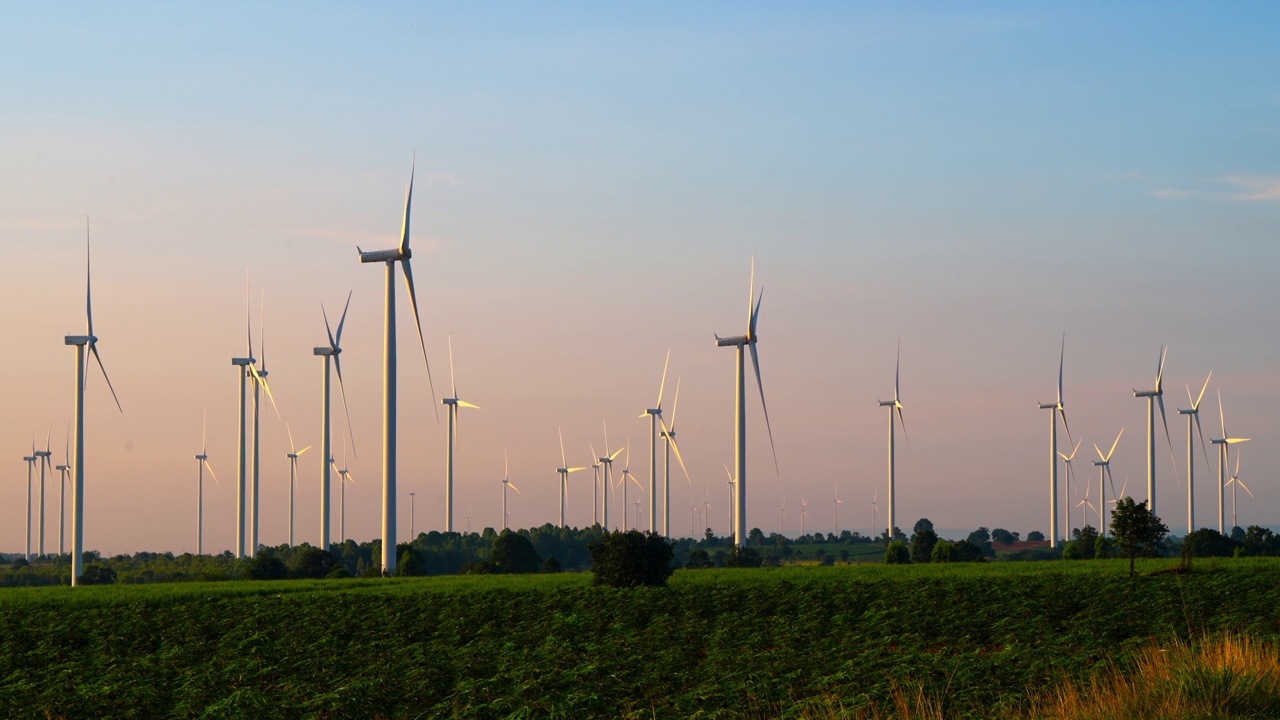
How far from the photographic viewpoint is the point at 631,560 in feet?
258

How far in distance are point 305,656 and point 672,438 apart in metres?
116

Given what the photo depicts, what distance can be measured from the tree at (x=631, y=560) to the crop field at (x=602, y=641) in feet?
5.38

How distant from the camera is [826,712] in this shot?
86.7 feet

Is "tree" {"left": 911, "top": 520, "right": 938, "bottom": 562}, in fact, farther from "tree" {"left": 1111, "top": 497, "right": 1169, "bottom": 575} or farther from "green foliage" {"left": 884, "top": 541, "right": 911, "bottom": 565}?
"tree" {"left": 1111, "top": 497, "right": 1169, "bottom": 575}

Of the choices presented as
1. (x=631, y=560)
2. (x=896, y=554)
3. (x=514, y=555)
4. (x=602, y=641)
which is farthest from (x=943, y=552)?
(x=602, y=641)

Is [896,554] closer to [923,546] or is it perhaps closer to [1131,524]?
[923,546]

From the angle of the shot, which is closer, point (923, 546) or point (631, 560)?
point (631, 560)

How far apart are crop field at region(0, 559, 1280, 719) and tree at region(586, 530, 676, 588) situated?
164cm

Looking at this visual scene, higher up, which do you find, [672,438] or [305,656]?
[672,438]

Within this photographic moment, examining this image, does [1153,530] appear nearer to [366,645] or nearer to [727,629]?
[727,629]

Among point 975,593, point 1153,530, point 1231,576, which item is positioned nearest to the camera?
point 975,593

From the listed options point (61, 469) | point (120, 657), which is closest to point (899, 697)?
point (120, 657)

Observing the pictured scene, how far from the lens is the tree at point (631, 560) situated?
78375 millimetres

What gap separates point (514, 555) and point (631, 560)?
47763mm
